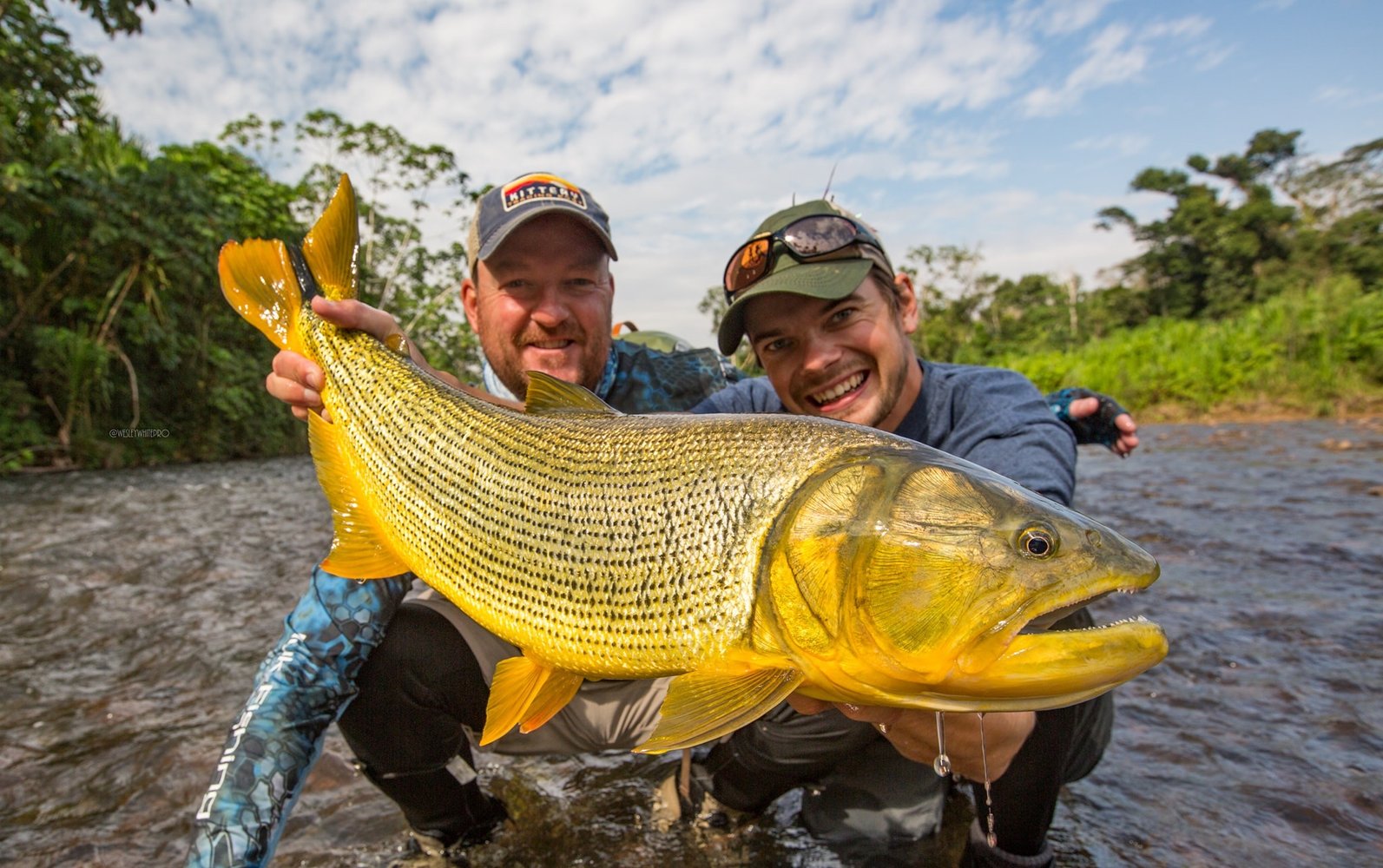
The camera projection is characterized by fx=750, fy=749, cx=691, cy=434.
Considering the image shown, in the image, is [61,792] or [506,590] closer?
[506,590]

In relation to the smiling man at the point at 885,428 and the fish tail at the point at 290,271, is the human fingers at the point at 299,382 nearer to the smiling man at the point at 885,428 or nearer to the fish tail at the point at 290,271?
the fish tail at the point at 290,271

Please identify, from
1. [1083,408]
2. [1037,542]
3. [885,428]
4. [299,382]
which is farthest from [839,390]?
[299,382]

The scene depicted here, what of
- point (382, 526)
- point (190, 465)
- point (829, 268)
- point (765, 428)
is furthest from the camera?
point (190, 465)

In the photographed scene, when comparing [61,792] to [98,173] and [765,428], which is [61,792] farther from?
[98,173]

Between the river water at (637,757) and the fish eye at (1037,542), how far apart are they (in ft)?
5.32

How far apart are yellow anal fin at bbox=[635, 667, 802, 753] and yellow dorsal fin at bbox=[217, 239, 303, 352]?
1.86 metres

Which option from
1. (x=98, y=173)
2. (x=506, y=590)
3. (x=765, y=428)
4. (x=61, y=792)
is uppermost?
(x=98, y=173)

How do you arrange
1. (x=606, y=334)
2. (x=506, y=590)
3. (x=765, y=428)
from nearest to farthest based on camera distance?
(x=765, y=428) → (x=506, y=590) → (x=606, y=334)

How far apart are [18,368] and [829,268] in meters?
17.8

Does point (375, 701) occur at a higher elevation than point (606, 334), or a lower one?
lower

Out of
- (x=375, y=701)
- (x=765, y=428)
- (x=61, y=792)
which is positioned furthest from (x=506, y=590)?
(x=61, y=792)

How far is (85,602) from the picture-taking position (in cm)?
543

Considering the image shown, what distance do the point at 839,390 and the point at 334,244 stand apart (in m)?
1.91

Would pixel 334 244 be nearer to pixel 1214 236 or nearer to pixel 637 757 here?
pixel 637 757
